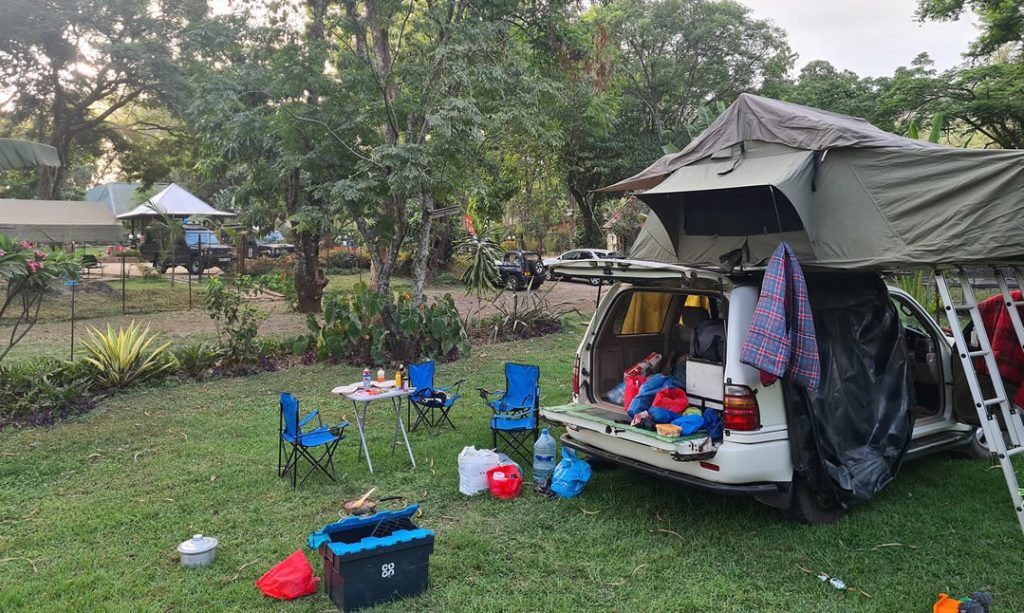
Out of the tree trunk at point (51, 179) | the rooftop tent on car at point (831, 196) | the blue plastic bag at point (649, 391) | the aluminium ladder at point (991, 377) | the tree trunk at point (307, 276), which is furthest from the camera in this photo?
the tree trunk at point (51, 179)

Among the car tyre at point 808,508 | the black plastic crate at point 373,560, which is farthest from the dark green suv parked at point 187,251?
the car tyre at point 808,508

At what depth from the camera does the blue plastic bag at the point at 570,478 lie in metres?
4.83

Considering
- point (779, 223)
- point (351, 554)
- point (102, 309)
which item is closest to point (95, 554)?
point (351, 554)

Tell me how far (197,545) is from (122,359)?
198 inches

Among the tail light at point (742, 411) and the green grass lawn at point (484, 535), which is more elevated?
the tail light at point (742, 411)

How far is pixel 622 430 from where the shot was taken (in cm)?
433

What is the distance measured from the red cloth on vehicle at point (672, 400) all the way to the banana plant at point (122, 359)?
641 centimetres

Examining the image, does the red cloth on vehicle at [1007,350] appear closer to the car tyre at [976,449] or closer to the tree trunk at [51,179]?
the car tyre at [976,449]

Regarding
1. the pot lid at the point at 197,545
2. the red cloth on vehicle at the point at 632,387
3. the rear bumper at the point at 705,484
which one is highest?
the red cloth on vehicle at the point at 632,387

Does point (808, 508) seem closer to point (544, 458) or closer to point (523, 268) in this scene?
point (544, 458)

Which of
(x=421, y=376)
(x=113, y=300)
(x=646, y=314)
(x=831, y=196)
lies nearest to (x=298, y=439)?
(x=421, y=376)

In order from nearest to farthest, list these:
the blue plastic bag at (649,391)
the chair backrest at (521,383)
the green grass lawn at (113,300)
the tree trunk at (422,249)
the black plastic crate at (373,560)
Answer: the black plastic crate at (373,560) → the blue plastic bag at (649,391) → the chair backrest at (521,383) → the tree trunk at (422,249) → the green grass lawn at (113,300)

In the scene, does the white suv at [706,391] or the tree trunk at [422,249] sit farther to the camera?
the tree trunk at [422,249]

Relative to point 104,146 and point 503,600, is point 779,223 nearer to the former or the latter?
point 503,600
